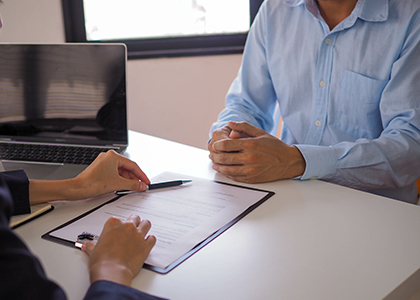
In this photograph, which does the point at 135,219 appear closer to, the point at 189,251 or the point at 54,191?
the point at 189,251

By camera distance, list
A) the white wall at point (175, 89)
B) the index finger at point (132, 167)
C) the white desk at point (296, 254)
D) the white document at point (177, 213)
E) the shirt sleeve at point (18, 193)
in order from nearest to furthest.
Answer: the white desk at point (296, 254)
the white document at point (177, 213)
the shirt sleeve at point (18, 193)
the index finger at point (132, 167)
the white wall at point (175, 89)

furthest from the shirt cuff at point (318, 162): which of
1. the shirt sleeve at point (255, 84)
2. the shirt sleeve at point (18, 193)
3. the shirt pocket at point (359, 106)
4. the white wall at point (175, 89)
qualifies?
the white wall at point (175, 89)

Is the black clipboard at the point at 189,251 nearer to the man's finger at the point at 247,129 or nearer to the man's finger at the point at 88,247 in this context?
the man's finger at the point at 88,247

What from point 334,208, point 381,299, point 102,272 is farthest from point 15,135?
point 381,299

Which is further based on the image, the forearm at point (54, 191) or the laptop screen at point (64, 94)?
the laptop screen at point (64, 94)

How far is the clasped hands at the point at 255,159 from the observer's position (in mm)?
952

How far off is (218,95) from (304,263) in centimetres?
179

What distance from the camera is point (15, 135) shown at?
1226mm

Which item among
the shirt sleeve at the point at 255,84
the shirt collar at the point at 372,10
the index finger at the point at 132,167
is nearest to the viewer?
the index finger at the point at 132,167

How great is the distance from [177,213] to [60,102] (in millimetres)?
630

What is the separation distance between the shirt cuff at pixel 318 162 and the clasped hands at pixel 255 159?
0.01m

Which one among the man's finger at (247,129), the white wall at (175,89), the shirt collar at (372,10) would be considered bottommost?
the white wall at (175,89)

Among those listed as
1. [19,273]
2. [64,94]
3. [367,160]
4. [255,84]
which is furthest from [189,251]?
[255,84]

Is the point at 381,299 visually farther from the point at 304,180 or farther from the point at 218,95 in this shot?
the point at 218,95
